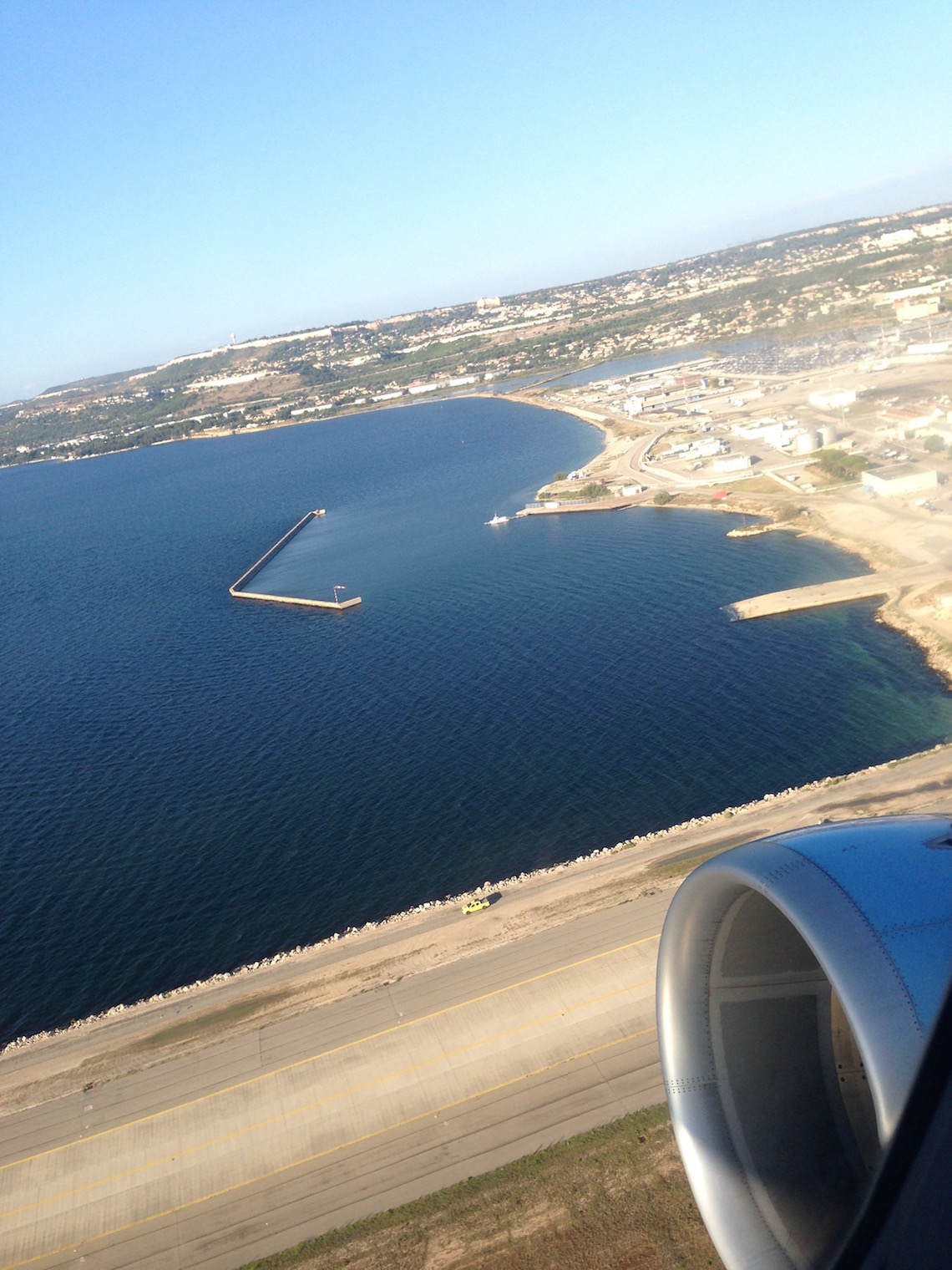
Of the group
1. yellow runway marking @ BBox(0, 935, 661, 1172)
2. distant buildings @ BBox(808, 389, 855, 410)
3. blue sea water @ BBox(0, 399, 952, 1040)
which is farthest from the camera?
distant buildings @ BBox(808, 389, 855, 410)

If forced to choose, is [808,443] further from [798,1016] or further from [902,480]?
[798,1016]

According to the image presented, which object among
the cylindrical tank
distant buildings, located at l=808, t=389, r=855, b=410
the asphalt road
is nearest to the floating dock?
the asphalt road

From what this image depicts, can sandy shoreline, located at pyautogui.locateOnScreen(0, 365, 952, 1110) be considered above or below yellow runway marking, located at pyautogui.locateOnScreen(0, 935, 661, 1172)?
below

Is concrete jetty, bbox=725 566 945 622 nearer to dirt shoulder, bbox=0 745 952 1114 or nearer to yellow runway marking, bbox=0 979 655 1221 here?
dirt shoulder, bbox=0 745 952 1114

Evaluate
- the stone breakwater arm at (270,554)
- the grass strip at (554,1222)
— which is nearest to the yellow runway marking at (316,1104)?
the grass strip at (554,1222)

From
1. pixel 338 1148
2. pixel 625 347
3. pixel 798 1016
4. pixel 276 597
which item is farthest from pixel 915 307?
pixel 798 1016

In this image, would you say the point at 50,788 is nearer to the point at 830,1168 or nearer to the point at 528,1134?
the point at 528,1134
